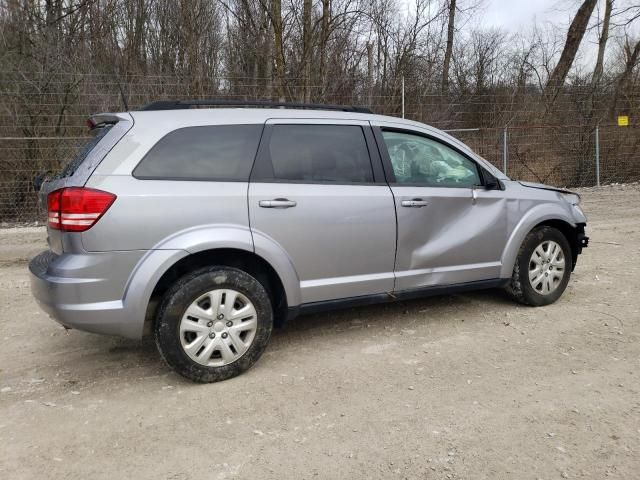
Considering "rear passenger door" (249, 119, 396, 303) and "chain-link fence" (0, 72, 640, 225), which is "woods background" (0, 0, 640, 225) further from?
"rear passenger door" (249, 119, 396, 303)

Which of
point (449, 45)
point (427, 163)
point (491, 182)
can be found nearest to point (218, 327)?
point (427, 163)

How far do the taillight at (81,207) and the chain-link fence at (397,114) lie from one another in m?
7.36

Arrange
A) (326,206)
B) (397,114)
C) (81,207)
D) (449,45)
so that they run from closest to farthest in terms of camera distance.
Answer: (81,207)
(326,206)
(397,114)
(449,45)

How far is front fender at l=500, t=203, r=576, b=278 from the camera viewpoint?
181 inches

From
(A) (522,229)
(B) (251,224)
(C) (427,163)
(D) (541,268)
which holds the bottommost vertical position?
(D) (541,268)

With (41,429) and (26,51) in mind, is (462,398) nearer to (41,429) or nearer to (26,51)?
(41,429)

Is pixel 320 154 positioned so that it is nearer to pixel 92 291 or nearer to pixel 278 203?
pixel 278 203

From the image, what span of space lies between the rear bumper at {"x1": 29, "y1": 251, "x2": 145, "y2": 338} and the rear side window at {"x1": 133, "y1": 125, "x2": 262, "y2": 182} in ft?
1.87

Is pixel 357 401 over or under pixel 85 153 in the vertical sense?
under

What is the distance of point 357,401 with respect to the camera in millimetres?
3234

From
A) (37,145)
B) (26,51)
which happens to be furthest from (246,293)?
(26,51)

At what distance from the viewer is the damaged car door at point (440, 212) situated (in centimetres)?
414

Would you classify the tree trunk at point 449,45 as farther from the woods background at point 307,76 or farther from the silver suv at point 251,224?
the silver suv at point 251,224

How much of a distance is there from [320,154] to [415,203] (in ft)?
2.81
